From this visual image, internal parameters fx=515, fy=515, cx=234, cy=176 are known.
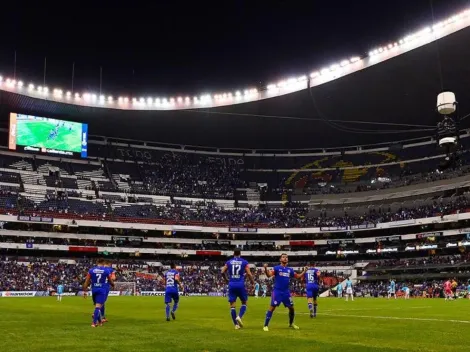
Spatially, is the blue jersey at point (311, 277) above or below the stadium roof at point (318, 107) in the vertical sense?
below

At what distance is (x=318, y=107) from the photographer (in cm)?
6969

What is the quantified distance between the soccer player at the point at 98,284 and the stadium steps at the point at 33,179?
6411 cm

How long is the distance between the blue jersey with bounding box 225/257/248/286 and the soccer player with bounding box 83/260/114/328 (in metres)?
4.20

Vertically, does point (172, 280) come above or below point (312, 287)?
above

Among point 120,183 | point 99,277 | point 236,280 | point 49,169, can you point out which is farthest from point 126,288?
point 236,280

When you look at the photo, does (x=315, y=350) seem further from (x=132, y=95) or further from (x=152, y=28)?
(x=132, y=95)

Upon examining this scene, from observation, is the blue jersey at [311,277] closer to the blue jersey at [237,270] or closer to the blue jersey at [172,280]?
the blue jersey at [172,280]

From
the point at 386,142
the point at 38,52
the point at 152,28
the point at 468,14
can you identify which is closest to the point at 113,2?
the point at 152,28

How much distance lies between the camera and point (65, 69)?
60000mm

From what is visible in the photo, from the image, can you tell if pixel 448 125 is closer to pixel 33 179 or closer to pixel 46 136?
pixel 46 136

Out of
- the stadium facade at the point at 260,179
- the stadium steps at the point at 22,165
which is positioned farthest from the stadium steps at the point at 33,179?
the stadium steps at the point at 22,165

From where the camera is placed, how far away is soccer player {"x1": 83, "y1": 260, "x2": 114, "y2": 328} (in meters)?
16.6

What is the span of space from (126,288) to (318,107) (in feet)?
113

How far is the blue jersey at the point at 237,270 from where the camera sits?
632 inches
